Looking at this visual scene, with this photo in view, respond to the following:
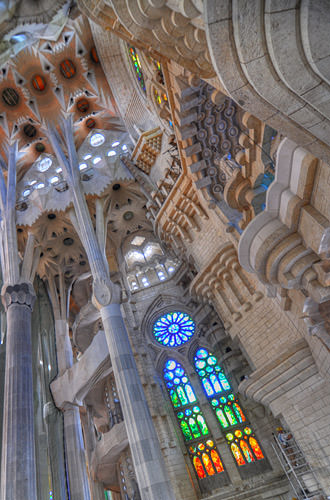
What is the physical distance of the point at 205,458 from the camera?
1162 centimetres

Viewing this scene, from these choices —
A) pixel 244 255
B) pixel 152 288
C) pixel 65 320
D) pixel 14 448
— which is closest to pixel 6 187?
pixel 65 320

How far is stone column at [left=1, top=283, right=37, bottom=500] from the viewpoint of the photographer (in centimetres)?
899

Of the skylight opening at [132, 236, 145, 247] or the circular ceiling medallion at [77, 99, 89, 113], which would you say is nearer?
the circular ceiling medallion at [77, 99, 89, 113]

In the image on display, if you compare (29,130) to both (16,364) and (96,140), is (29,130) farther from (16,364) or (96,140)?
(16,364)

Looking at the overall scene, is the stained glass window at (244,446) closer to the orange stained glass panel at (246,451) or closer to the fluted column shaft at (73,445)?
the orange stained glass panel at (246,451)

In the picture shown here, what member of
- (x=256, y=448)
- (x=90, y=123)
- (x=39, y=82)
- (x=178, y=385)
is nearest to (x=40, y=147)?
(x=90, y=123)

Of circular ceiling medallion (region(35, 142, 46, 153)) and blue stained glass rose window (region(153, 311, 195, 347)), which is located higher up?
circular ceiling medallion (region(35, 142, 46, 153))

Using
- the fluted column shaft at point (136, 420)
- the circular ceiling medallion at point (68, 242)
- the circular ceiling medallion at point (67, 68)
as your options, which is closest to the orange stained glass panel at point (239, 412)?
the fluted column shaft at point (136, 420)

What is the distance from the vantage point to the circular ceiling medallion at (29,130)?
679 inches

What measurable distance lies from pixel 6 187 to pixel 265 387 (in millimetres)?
13815

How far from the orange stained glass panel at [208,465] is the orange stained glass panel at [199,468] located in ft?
0.48

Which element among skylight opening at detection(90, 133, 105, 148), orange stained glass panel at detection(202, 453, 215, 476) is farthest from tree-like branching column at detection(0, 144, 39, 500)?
orange stained glass panel at detection(202, 453, 215, 476)

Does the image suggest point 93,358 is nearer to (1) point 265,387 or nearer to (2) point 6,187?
(1) point 265,387

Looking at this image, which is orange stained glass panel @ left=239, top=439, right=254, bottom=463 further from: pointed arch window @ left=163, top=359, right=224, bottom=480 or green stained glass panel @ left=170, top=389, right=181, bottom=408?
green stained glass panel @ left=170, top=389, right=181, bottom=408
